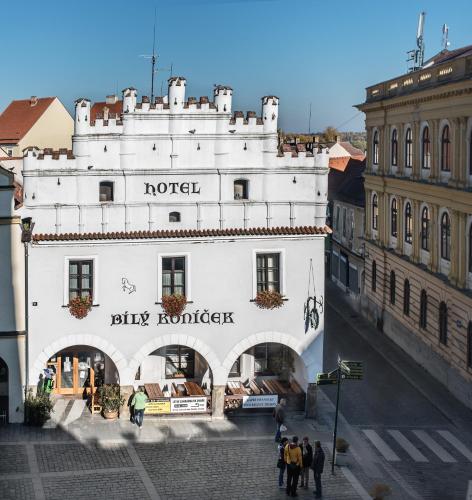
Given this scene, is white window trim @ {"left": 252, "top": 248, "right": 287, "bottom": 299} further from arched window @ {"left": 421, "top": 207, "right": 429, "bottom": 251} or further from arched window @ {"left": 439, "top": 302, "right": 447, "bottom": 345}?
arched window @ {"left": 421, "top": 207, "right": 429, "bottom": 251}

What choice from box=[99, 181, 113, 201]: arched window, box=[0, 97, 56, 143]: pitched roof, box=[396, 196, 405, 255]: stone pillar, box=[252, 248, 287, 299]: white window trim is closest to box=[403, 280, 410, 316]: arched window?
box=[396, 196, 405, 255]: stone pillar

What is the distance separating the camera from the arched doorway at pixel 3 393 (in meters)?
35.9

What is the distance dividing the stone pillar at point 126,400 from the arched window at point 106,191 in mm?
7277

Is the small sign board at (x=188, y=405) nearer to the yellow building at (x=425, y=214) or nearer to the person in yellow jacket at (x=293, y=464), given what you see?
the person in yellow jacket at (x=293, y=464)

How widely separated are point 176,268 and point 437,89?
16.2m

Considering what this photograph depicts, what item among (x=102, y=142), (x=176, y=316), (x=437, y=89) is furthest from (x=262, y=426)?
(x=437, y=89)

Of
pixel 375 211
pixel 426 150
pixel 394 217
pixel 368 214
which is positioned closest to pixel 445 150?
pixel 426 150

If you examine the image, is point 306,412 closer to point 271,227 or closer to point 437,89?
point 271,227

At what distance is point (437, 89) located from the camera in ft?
146

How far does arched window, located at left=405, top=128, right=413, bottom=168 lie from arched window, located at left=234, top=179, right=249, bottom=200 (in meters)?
15.9

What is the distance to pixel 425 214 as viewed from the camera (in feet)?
158

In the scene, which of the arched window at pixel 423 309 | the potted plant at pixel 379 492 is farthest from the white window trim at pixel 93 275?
the arched window at pixel 423 309

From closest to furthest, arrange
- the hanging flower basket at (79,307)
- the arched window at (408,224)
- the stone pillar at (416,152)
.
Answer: the hanging flower basket at (79,307) < the stone pillar at (416,152) < the arched window at (408,224)

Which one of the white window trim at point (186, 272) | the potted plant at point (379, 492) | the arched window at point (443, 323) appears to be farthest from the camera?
the arched window at point (443, 323)
